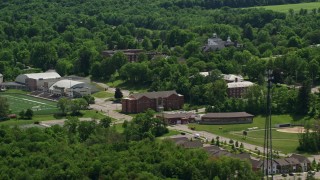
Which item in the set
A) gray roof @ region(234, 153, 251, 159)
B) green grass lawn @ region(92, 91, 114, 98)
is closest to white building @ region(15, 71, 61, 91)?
green grass lawn @ region(92, 91, 114, 98)

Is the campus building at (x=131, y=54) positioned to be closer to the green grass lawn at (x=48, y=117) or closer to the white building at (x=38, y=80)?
the white building at (x=38, y=80)

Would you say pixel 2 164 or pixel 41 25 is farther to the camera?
pixel 41 25

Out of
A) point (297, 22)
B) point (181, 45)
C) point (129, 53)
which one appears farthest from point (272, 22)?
point (129, 53)

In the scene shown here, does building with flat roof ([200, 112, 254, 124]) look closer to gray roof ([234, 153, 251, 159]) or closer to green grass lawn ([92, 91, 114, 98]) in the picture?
gray roof ([234, 153, 251, 159])

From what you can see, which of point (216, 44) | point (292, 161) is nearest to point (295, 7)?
point (216, 44)

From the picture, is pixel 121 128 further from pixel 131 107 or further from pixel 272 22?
pixel 272 22

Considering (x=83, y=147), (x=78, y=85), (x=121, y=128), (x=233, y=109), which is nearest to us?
(x=83, y=147)

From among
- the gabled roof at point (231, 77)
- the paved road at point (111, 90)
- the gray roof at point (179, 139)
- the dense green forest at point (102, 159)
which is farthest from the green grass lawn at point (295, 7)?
the dense green forest at point (102, 159)
